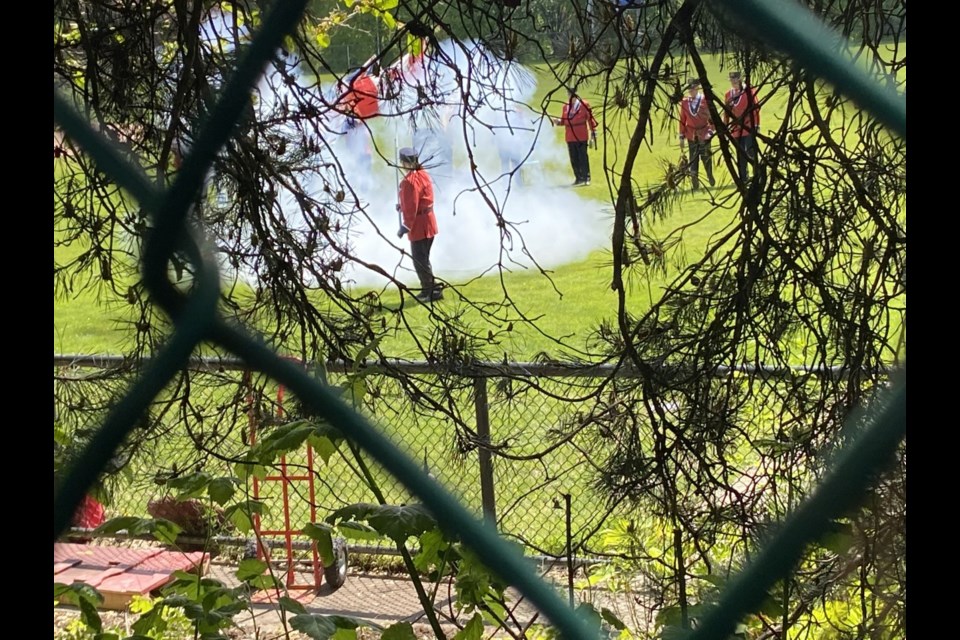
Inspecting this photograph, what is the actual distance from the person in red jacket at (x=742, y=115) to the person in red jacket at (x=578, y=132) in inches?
7.7

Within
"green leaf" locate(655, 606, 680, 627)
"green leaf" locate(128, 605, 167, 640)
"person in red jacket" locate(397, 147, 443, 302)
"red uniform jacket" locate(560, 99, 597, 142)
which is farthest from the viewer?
"person in red jacket" locate(397, 147, 443, 302)

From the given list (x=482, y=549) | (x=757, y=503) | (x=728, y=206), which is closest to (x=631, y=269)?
(x=728, y=206)

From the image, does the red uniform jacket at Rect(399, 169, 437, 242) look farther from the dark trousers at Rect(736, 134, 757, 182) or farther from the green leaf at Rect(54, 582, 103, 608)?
the green leaf at Rect(54, 582, 103, 608)

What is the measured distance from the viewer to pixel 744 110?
1122mm

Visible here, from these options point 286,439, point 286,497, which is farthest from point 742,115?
point 286,497

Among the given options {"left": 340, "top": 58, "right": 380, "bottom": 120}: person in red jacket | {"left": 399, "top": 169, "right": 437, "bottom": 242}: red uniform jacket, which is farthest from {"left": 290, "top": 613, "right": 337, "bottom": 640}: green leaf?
{"left": 399, "top": 169, "right": 437, "bottom": 242}: red uniform jacket

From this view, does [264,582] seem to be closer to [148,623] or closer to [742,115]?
[148,623]

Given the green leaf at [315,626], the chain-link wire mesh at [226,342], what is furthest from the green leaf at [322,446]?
the chain-link wire mesh at [226,342]

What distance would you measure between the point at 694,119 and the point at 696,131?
2 centimetres

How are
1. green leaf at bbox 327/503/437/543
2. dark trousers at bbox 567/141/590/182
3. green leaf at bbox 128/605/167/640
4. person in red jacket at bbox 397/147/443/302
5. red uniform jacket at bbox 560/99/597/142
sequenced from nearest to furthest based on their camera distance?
green leaf at bbox 327/503/437/543, green leaf at bbox 128/605/167/640, red uniform jacket at bbox 560/99/597/142, dark trousers at bbox 567/141/590/182, person in red jacket at bbox 397/147/443/302

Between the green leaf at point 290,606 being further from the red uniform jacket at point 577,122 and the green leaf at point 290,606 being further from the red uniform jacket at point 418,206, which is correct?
the red uniform jacket at point 418,206

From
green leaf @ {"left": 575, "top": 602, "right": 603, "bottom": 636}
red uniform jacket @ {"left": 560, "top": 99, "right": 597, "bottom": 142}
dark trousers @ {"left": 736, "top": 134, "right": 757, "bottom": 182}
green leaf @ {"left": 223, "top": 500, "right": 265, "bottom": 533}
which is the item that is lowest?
green leaf @ {"left": 575, "top": 602, "right": 603, "bottom": 636}

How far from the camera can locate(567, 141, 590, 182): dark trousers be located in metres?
1.47
